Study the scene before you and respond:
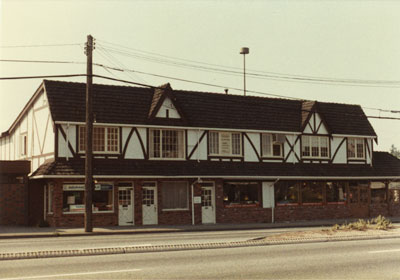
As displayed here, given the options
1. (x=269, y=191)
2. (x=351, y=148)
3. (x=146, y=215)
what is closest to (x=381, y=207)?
(x=351, y=148)

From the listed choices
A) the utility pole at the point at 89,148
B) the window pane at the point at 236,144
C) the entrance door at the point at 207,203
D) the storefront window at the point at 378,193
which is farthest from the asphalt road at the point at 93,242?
the storefront window at the point at 378,193

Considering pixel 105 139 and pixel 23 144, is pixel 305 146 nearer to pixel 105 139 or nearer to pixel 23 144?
pixel 105 139

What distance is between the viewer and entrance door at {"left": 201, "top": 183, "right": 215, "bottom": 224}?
114 feet

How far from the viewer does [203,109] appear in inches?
1422

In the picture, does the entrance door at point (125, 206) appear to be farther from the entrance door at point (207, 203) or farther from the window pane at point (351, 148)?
the window pane at point (351, 148)

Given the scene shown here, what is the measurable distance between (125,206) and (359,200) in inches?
715

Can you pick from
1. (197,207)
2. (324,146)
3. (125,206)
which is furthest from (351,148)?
(125,206)

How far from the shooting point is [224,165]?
3572cm

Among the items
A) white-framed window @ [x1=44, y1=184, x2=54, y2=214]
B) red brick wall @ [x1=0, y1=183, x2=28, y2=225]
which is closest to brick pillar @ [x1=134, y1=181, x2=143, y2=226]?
white-framed window @ [x1=44, y1=184, x2=54, y2=214]

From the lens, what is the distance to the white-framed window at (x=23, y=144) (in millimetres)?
36969

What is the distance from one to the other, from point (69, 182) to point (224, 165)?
1015cm

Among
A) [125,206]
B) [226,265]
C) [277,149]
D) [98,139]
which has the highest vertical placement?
[98,139]

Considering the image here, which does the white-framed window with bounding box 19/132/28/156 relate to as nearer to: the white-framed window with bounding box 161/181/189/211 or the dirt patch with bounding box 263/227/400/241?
the white-framed window with bounding box 161/181/189/211

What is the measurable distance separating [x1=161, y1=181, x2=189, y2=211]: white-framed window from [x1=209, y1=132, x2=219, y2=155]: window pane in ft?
10.0
